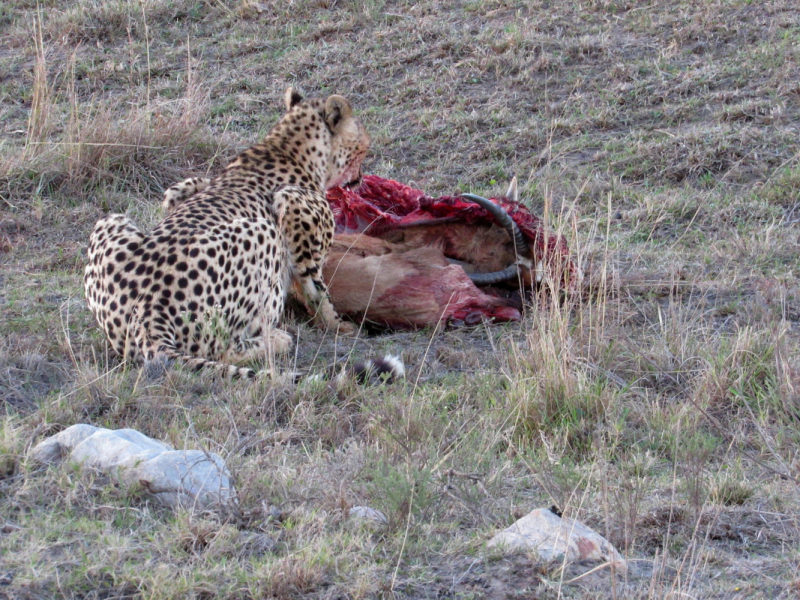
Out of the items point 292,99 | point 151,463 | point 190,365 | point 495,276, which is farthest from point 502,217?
point 151,463

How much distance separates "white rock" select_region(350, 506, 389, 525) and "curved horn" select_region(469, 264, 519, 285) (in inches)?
95.9

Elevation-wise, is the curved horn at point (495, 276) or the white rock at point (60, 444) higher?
the white rock at point (60, 444)

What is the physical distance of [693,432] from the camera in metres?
3.24

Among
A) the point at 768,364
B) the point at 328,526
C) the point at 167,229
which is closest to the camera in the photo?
the point at 328,526

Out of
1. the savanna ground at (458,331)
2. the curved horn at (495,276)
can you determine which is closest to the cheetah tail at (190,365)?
the savanna ground at (458,331)

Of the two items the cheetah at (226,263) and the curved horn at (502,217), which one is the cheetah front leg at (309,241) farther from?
the curved horn at (502,217)

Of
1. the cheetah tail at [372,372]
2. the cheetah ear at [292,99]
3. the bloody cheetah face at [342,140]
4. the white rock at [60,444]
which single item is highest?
the cheetah ear at [292,99]

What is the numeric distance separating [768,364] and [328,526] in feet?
6.77

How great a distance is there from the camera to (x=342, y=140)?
17.0ft

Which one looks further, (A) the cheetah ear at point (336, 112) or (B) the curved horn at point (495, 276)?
(A) the cheetah ear at point (336, 112)

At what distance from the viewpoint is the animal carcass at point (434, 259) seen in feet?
15.3

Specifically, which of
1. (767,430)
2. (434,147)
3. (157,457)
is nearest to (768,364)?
(767,430)

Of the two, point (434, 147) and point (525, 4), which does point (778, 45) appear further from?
point (434, 147)

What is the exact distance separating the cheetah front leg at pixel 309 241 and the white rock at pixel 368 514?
2.17m
